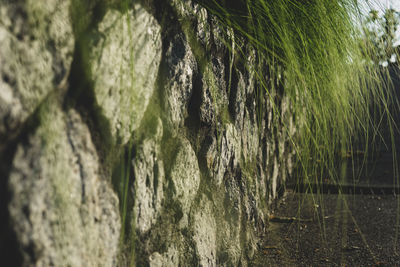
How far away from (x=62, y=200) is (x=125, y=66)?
31 cm

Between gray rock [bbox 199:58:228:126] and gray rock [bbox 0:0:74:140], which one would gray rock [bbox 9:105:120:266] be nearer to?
gray rock [bbox 0:0:74:140]

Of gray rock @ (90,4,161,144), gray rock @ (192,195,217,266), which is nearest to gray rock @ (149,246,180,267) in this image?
gray rock @ (192,195,217,266)

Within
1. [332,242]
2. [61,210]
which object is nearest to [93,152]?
[61,210]

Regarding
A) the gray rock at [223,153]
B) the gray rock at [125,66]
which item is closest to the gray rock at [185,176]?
the gray rock at [223,153]

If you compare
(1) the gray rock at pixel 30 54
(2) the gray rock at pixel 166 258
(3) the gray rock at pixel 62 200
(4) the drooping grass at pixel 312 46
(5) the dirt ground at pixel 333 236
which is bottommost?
(5) the dirt ground at pixel 333 236

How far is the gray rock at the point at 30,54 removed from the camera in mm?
469

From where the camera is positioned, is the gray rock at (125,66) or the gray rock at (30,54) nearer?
the gray rock at (30,54)

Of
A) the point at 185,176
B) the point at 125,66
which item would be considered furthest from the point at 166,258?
the point at 125,66

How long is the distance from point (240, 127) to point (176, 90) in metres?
0.55

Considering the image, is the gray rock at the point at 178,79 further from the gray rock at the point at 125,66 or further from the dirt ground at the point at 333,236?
the dirt ground at the point at 333,236

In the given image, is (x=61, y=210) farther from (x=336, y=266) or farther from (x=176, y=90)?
(x=336, y=266)

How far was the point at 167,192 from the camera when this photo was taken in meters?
0.91

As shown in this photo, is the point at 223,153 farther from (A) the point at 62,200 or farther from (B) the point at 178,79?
(A) the point at 62,200

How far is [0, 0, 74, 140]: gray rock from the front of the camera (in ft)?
1.54
